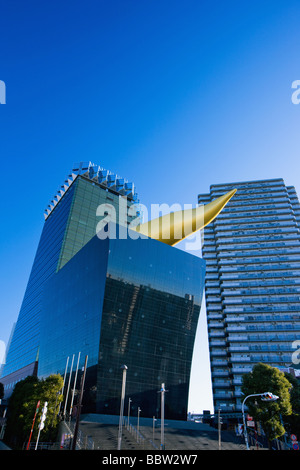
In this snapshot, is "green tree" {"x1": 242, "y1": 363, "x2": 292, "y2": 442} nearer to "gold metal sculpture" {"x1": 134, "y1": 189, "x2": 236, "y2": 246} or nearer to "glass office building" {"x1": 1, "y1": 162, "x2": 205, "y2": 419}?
"glass office building" {"x1": 1, "y1": 162, "x2": 205, "y2": 419}

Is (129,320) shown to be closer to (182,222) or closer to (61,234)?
(182,222)

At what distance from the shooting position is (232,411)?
7094 centimetres

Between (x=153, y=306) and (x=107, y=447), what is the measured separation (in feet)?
78.0

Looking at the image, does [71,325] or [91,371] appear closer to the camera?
[91,371]

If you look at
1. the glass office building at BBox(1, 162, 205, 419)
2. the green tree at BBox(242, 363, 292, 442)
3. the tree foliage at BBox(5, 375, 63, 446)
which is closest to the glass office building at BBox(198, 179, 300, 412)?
the glass office building at BBox(1, 162, 205, 419)

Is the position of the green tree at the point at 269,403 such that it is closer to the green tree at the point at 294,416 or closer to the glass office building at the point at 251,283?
the green tree at the point at 294,416

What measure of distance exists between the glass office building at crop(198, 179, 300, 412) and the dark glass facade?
27952 millimetres

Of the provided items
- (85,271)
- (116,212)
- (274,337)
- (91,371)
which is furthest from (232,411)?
(116,212)

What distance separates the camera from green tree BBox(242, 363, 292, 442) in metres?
37.5

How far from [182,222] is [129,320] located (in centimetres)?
1858

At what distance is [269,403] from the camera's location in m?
38.3

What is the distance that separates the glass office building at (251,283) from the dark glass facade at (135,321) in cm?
2795

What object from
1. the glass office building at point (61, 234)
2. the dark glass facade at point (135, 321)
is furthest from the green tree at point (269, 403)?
the glass office building at point (61, 234)

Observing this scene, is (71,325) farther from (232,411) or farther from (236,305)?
(236,305)
